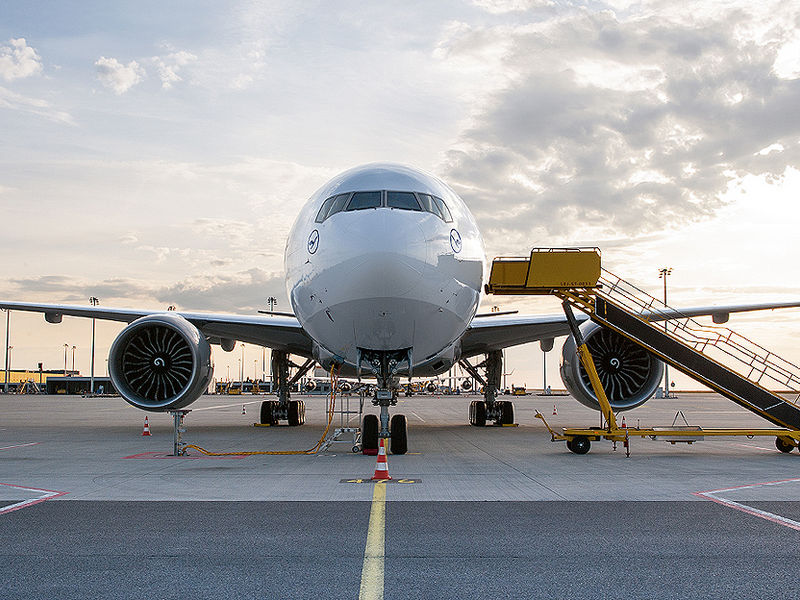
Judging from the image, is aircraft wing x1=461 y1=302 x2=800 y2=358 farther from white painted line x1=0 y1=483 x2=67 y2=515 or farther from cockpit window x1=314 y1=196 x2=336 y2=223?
white painted line x1=0 y1=483 x2=67 y2=515

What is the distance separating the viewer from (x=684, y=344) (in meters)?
14.2

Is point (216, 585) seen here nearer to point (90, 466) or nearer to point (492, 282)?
point (90, 466)

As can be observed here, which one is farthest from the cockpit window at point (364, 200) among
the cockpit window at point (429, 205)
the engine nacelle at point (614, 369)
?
the engine nacelle at point (614, 369)

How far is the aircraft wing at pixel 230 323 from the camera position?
1672 centimetres

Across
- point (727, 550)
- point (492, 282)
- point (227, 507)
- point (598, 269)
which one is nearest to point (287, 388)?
point (492, 282)

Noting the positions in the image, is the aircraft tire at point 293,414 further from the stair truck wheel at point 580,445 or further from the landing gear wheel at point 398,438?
the stair truck wheel at point 580,445

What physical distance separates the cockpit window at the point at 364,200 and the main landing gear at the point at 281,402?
9.10 metres

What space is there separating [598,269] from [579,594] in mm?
9715

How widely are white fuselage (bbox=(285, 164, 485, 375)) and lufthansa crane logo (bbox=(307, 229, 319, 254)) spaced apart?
0.02 m

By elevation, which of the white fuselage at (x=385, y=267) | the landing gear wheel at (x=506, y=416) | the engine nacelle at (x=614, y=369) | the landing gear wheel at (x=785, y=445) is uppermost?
the white fuselage at (x=385, y=267)

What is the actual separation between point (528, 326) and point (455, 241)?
230 inches

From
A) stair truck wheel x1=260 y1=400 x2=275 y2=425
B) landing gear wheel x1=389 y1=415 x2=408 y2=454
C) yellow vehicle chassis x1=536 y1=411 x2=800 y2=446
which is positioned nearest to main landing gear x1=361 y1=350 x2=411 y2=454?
landing gear wheel x1=389 y1=415 x2=408 y2=454

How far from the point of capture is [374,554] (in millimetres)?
5312

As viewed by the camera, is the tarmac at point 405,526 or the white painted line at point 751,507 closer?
the tarmac at point 405,526
